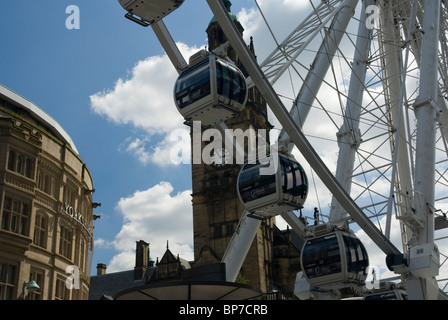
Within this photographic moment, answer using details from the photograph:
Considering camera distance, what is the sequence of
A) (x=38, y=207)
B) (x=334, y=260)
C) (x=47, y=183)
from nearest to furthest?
(x=334, y=260), (x=38, y=207), (x=47, y=183)

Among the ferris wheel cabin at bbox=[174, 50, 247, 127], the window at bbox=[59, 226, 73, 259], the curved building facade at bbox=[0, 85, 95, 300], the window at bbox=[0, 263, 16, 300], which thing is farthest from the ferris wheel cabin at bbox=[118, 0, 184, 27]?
the window at bbox=[59, 226, 73, 259]

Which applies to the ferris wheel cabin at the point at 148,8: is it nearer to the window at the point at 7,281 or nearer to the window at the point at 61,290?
the window at the point at 7,281

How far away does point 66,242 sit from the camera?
110ft

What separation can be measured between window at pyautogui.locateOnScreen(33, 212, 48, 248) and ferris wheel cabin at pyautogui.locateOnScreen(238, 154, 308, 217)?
1277 cm

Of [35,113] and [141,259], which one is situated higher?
[141,259]

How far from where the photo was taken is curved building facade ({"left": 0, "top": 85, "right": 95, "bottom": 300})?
2847 cm

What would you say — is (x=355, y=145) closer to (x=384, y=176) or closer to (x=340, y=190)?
(x=384, y=176)

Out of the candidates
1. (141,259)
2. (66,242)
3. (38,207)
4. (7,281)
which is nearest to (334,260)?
(7,281)

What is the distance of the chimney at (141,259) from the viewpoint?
103 metres

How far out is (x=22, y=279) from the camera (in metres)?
28.6

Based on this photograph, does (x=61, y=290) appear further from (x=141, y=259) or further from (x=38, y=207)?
(x=141, y=259)

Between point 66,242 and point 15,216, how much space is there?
4.88m

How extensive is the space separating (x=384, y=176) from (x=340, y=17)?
712 centimetres
